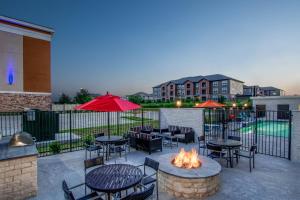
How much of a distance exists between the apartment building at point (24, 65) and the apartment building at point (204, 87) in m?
50.2

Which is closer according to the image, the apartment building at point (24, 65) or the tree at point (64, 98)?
the apartment building at point (24, 65)

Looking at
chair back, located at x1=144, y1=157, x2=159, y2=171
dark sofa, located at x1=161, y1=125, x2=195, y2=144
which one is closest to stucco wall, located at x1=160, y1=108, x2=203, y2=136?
dark sofa, located at x1=161, y1=125, x2=195, y2=144

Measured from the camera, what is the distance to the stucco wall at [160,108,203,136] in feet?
33.4

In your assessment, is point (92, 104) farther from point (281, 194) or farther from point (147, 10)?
point (147, 10)

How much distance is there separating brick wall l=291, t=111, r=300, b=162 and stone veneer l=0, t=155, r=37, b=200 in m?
8.80

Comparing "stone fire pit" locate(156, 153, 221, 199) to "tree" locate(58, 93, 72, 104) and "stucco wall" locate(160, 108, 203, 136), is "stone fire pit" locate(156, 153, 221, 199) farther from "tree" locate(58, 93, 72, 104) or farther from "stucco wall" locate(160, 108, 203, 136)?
"tree" locate(58, 93, 72, 104)

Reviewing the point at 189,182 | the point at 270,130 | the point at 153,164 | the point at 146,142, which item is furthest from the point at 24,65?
the point at 270,130

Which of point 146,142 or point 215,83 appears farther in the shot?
point 215,83

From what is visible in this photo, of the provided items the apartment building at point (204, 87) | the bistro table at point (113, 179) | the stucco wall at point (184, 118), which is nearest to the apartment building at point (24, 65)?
the stucco wall at point (184, 118)

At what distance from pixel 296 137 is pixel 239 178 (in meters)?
3.43

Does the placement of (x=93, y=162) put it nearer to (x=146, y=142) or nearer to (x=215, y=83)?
(x=146, y=142)

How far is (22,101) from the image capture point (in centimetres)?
1644

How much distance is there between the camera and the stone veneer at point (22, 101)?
604 inches

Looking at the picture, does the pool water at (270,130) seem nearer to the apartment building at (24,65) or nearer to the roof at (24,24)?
the apartment building at (24,65)
